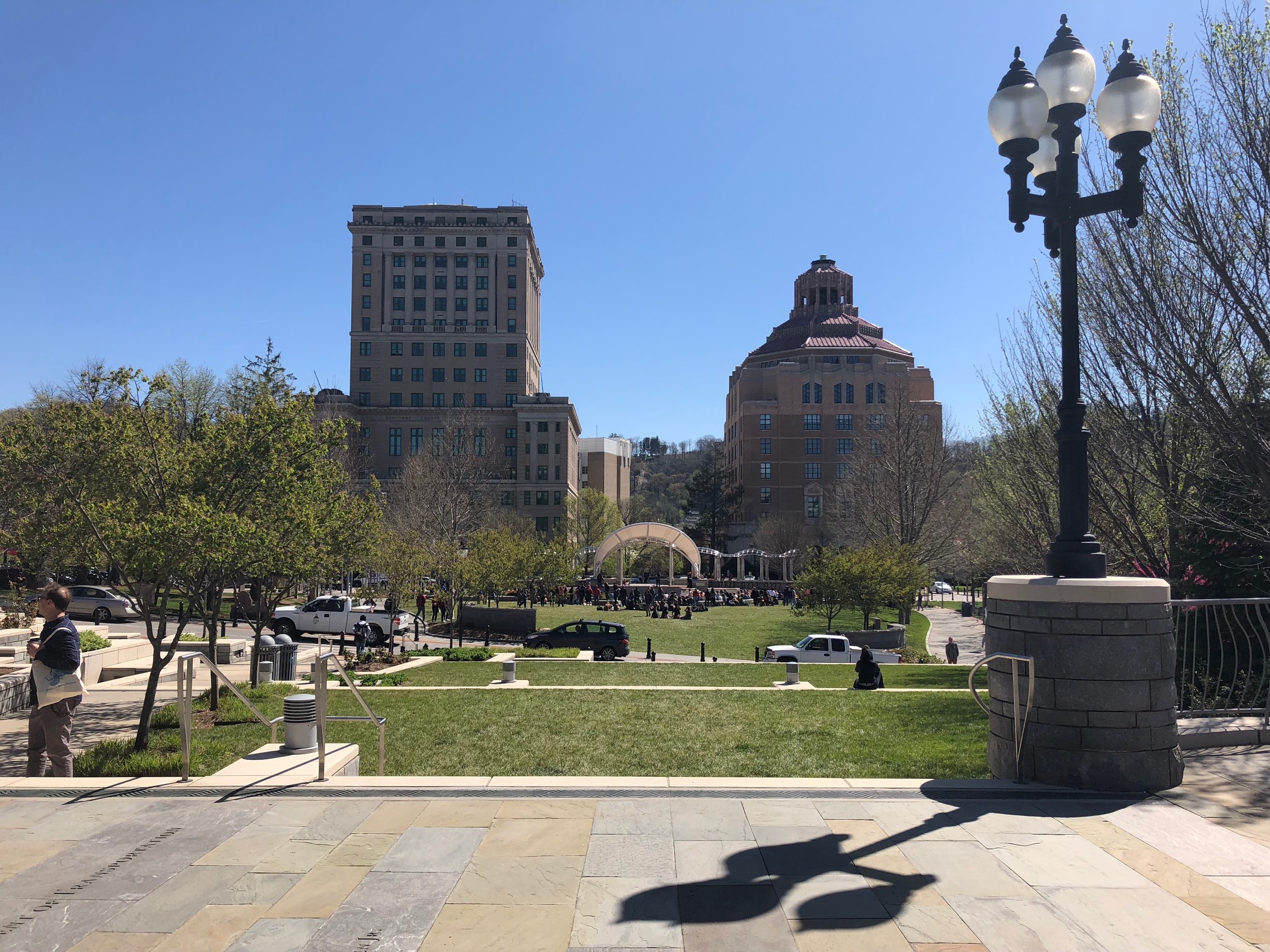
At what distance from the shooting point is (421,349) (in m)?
99.3

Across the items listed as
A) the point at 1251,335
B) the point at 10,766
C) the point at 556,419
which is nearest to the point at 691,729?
the point at 10,766

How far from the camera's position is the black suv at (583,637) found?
26297 mm

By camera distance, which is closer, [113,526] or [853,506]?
[113,526]

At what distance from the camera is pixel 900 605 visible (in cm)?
4022

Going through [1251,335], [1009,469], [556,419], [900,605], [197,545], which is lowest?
[900,605]

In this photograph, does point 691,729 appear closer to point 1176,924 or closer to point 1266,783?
point 1266,783

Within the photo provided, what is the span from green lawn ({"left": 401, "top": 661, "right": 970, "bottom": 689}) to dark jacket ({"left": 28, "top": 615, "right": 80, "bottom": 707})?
32.9ft

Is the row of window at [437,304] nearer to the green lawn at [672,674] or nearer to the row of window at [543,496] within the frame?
the row of window at [543,496]

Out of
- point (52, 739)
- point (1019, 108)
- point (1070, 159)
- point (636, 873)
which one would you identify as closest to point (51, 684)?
point (52, 739)

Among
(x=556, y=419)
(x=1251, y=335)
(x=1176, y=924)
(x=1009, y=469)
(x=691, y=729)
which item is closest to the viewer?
(x=1176, y=924)

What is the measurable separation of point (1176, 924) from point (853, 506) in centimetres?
5559

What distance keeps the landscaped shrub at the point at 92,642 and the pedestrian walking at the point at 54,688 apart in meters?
12.6

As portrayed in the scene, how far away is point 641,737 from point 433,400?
92069 millimetres

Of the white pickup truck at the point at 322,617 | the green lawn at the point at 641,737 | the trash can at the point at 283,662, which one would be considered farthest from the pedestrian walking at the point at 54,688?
the white pickup truck at the point at 322,617
